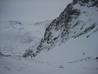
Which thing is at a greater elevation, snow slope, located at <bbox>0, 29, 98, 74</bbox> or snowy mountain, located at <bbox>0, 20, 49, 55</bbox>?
snowy mountain, located at <bbox>0, 20, 49, 55</bbox>

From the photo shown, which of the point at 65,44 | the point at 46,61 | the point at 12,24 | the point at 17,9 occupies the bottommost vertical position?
the point at 46,61

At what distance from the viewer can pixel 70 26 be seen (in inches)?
76.2

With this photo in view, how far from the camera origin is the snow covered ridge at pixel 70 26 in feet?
6.29

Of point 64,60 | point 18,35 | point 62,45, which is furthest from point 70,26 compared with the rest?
point 18,35

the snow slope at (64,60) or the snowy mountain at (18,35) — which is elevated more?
the snowy mountain at (18,35)

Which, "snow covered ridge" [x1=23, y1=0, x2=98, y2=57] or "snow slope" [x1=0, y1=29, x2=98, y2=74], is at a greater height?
"snow covered ridge" [x1=23, y1=0, x2=98, y2=57]

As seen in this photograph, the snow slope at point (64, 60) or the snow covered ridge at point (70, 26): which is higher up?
the snow covered ridge at point (70, 26)

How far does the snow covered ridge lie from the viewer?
1.92 meters

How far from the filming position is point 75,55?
6.34ft

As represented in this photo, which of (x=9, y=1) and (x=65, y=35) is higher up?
(x=9, y=1)

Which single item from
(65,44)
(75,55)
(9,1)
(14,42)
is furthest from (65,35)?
(9,1)

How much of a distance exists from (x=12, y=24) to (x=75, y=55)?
733 millimetres

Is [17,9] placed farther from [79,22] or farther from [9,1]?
[79,22]

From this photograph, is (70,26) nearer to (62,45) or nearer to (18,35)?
(62,45)
